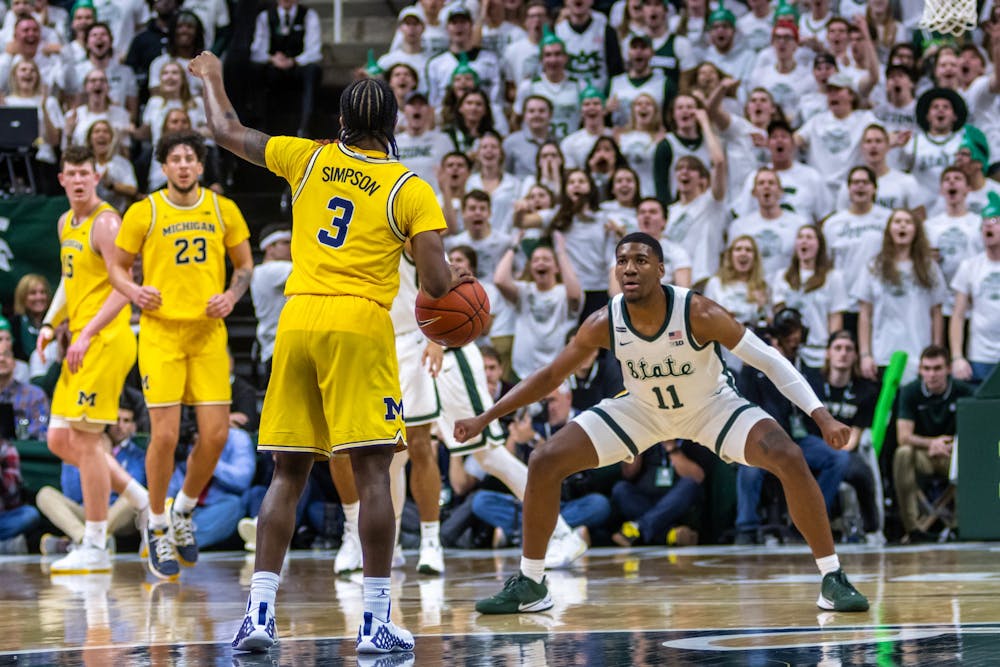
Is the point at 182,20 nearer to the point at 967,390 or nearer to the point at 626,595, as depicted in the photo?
the point at 967,390

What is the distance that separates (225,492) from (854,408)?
188 inches

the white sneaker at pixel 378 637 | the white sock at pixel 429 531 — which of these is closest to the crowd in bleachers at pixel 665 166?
the white sock at pixel 429 531

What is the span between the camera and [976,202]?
39.4ft

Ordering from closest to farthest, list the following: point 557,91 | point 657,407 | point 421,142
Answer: point 657,407
point 421,142
point 557,91

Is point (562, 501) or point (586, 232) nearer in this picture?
point (562, 501)

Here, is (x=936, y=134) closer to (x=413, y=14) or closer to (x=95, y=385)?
(x=413, y=14)

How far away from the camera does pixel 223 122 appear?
5.80 meters

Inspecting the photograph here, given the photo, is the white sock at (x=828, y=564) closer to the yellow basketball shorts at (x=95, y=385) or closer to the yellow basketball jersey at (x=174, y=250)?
the yellow basketball jersey at (x=174, y=250)

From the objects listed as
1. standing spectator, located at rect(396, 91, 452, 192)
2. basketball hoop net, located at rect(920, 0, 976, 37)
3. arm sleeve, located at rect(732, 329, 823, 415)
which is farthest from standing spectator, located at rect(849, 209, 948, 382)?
arm sleeve, located at rect(732, 329, 823, 415)

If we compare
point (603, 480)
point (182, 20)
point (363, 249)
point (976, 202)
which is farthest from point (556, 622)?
point (182, 20)

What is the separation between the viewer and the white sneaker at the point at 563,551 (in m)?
9.27

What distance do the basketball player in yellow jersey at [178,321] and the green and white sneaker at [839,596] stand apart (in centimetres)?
396

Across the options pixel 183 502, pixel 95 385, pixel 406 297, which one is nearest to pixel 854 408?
pixel 406 297

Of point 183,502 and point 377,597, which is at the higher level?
point 183,502
